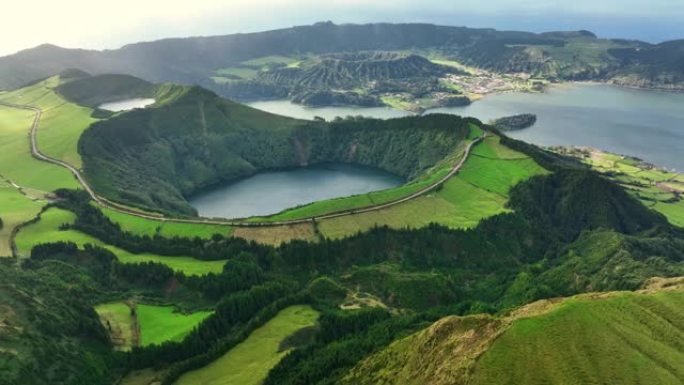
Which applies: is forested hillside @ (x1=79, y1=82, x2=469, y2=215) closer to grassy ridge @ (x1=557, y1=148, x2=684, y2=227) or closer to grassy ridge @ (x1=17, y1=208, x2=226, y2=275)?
grassy ridge @ (x1=17, y1=208, x2=226, y2=275)

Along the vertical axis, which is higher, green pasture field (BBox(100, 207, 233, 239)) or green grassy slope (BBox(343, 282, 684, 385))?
green grassy slope (BBox(343, 282, 684, 385))

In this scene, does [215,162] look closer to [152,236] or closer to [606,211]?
[152,236]

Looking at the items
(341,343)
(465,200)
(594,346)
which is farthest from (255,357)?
(465,200)

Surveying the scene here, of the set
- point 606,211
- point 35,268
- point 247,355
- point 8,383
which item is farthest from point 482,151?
point 8,383

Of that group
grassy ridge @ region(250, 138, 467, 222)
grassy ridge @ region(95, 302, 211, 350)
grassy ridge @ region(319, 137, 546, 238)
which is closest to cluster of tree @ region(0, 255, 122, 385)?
grassy ridge @ region(95, 302, 211, 350)

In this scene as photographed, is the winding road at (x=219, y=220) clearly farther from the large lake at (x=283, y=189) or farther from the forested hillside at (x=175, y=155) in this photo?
the large lake at (x=283, y=189)

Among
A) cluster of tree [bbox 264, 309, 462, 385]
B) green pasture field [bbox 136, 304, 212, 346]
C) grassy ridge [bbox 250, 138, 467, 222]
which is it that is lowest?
green pasture field [bbox 136, 304, 212, 346]
